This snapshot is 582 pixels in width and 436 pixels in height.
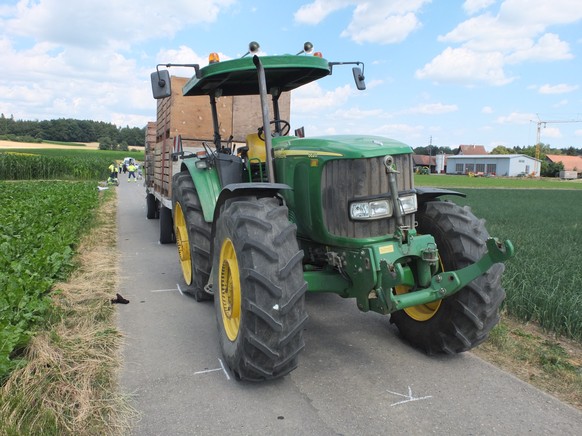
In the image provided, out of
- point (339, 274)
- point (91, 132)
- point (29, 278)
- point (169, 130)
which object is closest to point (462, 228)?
point (339, 274)

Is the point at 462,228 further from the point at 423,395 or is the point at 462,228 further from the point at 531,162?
the point at 531,162

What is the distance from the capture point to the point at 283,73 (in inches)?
177

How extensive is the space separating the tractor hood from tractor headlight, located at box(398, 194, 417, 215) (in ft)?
1.12

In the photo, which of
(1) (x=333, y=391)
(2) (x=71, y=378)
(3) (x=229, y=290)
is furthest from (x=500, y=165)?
(2) (x=71, y=378)

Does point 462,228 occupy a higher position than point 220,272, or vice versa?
point 462,228

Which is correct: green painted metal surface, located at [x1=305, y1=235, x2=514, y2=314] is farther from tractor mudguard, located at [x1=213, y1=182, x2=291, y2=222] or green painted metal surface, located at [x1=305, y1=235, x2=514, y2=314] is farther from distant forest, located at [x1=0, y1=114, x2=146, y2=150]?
distant forest, located at [x1=0, y1=114, x2=146, y2=150]

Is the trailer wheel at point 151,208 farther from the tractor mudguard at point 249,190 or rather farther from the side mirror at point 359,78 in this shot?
the tractor mudguard at point 249,190

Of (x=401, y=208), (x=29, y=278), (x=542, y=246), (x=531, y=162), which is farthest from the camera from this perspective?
(x=531, y=162)

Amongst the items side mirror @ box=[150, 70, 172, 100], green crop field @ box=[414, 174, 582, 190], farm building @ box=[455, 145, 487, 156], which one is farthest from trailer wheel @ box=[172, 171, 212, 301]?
farm building @ box=[455, 145, 487, 156]

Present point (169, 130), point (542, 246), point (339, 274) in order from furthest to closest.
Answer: point (542, 246)
point (169, 130)
point (339, 274)

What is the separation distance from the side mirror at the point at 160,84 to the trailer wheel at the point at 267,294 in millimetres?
1662

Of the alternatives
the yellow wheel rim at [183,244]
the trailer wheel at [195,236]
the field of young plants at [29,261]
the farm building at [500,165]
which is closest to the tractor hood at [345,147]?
the trailer wheel at [195,236]

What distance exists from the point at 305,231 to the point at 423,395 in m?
1.49

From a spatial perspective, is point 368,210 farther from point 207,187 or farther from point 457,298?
point 207,187
